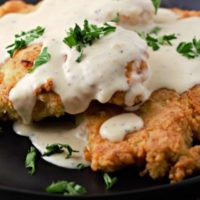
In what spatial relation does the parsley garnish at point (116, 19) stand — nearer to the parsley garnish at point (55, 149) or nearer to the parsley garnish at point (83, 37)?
the parsley garnish at point (83, 37)

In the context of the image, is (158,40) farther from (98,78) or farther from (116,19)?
(98,78)

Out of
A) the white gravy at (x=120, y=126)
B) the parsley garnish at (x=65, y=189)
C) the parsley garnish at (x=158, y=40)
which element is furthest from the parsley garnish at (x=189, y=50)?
the parsley garnish at (x=65, y=189)

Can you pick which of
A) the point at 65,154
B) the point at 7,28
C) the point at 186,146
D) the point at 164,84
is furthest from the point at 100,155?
the point at 7,28

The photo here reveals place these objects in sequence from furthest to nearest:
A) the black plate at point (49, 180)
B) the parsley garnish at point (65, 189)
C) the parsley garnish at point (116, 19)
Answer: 1. the parsley garnish at point (116, 19)
2. the parsley garnish at point (65, 189)
3. the black plate at point (49, 180)

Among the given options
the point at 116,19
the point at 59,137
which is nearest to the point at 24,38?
the point at 116,19

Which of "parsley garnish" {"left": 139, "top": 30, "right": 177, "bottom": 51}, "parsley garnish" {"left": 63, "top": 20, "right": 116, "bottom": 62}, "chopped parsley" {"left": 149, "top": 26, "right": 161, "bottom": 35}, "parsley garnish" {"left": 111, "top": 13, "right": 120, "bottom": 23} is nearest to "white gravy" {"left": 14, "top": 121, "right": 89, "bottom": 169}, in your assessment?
"parsley garnish" {"left": 63, "top": 20, "right": 116, "bottom": 62}

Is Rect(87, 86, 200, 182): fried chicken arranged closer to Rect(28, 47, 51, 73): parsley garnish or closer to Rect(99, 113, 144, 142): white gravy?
Rect(99, 113, 144, 142): white gravy

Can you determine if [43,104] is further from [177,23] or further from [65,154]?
[177,23]
